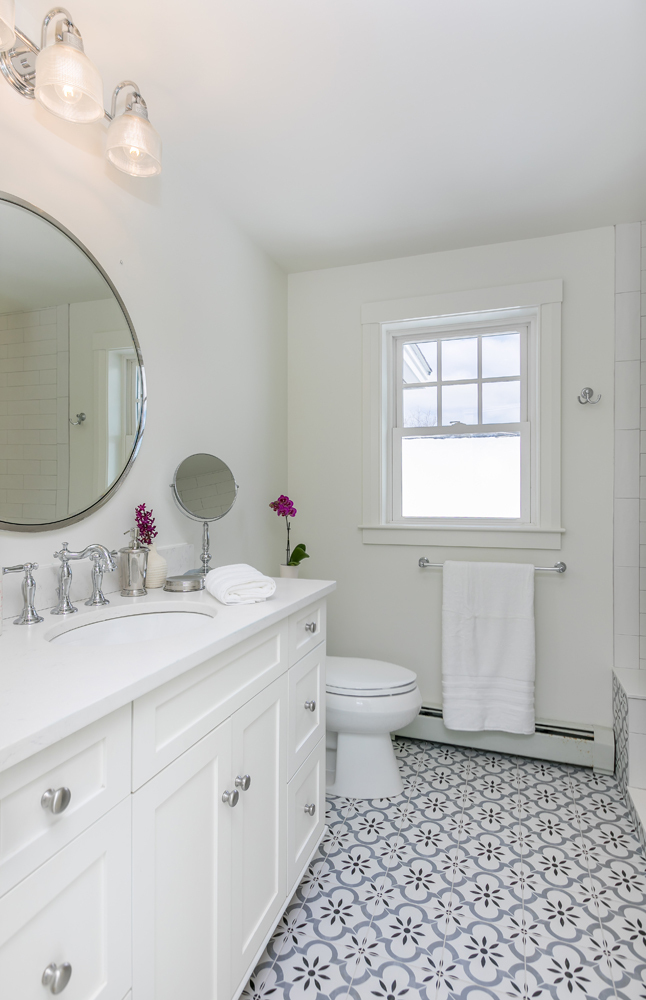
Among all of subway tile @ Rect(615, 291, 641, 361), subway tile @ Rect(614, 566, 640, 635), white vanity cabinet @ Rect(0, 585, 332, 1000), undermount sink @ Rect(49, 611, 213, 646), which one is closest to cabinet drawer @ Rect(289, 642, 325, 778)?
white vanity cabinet @ Rect(0, 585, 332, 1000)

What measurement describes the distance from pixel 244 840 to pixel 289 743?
0.97ft

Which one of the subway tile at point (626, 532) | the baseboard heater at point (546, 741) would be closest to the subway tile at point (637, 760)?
the baseboard heater at point (546, 741)

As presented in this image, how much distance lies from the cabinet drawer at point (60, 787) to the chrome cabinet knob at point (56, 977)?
0.15m

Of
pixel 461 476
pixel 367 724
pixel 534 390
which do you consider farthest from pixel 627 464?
pixel 367 724

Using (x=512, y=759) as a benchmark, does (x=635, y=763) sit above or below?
above

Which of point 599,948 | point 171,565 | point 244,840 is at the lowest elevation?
point 599,948

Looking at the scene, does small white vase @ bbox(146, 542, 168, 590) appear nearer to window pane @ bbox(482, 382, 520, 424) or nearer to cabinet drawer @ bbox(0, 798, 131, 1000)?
cabinet drawer @ bbox(0, 798, 131, 1000)

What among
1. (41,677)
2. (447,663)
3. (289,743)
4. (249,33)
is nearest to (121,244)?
(249,33)

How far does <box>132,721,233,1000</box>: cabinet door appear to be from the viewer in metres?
0.86

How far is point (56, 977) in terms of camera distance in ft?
2.25

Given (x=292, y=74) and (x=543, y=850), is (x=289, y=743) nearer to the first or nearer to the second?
(x=543, y=850)

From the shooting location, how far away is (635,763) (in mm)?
2053

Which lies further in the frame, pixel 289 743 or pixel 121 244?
pixel 121 244

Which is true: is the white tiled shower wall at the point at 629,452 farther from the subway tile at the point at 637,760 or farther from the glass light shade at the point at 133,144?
the glass light shade at the point at 133,144
